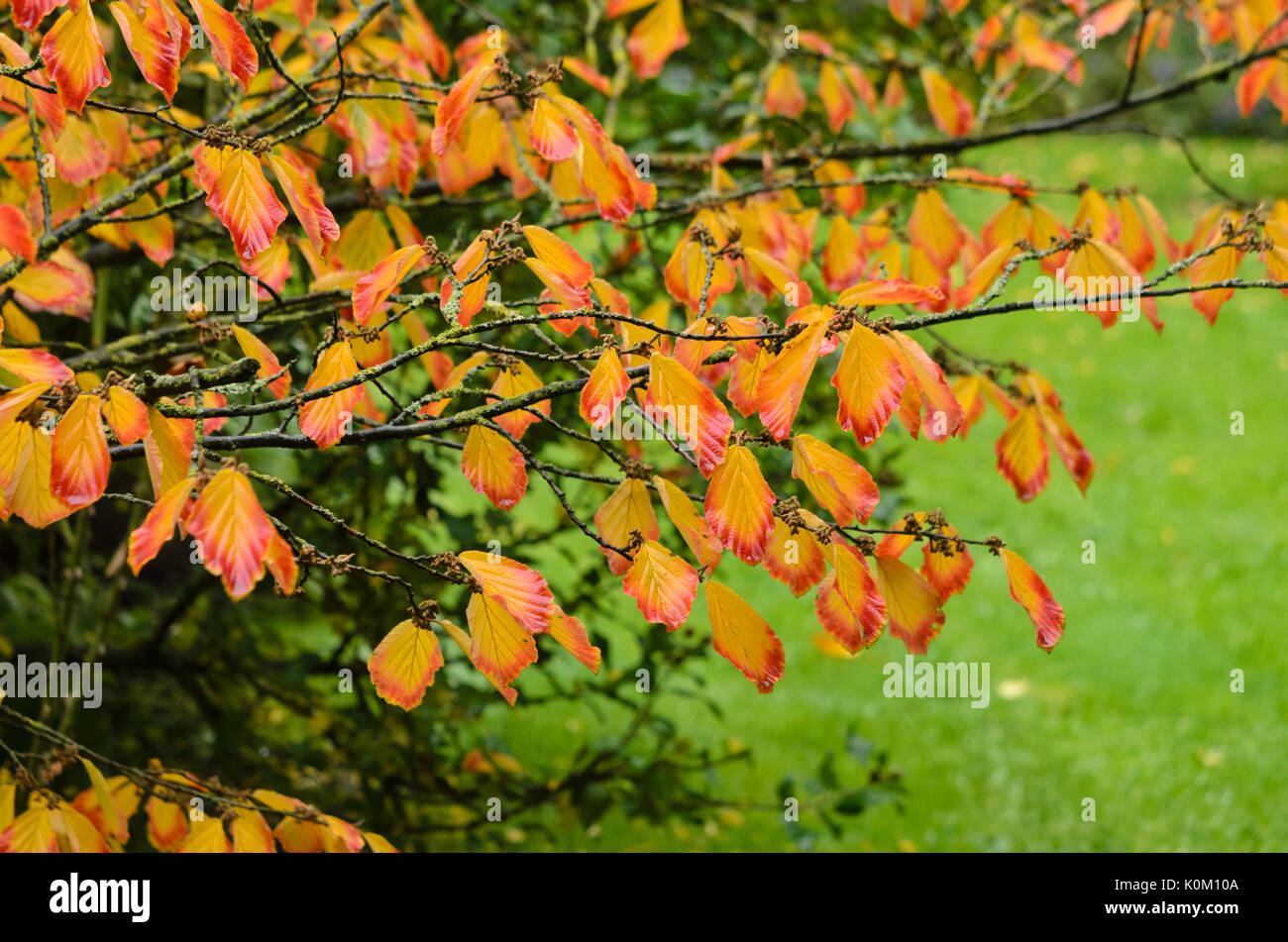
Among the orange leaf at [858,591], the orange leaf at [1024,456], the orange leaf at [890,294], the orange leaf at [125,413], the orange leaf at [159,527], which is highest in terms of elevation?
the orange leaf at [890,294]

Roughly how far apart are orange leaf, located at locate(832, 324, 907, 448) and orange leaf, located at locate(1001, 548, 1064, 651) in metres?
0.32

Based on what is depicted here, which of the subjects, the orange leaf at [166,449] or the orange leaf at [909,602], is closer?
the orange leaf at [166,449]

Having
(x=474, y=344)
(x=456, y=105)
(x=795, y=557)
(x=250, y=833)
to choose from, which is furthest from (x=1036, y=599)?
(x=250, y=833)

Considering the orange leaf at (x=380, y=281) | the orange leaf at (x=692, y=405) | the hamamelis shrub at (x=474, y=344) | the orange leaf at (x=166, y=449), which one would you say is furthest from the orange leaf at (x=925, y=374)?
the orange leaf at (x=166, y=449)

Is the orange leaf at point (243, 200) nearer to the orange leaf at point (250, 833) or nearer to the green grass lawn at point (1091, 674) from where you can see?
the orange leaf at point (250, 833)

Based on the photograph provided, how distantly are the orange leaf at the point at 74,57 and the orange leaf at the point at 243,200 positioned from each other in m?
0.15

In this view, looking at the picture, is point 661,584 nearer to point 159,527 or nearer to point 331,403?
point 331,403

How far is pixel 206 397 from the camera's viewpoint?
5.56ft

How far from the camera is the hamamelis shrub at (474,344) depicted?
1.32 m

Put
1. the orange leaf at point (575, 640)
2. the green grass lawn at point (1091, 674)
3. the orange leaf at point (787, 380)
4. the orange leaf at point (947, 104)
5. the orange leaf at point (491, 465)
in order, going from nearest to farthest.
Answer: the orange leaf at point (787, 380) → the orange leaf at point (575, 640) → the orange leaf at point (491, 465) → the orange leaf at point (947, 104) → the green grass lawn at point (1091, 674)

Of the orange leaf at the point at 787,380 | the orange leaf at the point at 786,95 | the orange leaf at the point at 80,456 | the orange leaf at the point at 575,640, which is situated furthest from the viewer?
the orange leaf at the point at 786,95

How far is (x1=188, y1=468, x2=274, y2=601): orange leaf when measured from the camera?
3.43 ft

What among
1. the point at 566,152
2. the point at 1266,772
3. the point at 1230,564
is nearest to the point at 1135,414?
→ the point at 1230,564

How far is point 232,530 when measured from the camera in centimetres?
107
